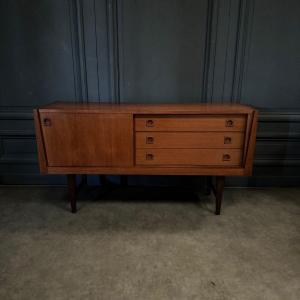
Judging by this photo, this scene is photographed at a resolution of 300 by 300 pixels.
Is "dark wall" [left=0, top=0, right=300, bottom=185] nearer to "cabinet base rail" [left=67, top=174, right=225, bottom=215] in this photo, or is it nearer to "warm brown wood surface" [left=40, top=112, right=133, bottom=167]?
"warm brown wood surface" [left=40, top=112, right=133, bottom=167]

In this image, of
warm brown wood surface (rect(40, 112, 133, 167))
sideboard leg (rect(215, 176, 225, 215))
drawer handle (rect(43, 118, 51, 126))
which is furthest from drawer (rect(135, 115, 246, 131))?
drawer handle (rect(43, 118, 51, 126))

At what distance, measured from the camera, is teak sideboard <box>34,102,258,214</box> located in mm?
1671

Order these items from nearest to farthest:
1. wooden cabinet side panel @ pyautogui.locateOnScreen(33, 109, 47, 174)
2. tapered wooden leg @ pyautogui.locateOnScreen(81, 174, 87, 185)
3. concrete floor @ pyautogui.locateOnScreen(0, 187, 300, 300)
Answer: concrete floor @ pyautogui.locateOnScreen(0, 187, 300, 300) → wooden cabinet side panel @ pyautogui.locateOnScreen(33, 109, 47, 174) → tapered wooden leg @ pyautogui.locateOnScreen(81, 174, 87, 185)

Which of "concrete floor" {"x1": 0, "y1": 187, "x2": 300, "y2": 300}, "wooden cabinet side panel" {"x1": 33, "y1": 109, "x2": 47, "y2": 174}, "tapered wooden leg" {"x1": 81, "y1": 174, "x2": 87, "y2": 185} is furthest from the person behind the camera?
"tapered wooden leg" {"x1": 81, "y1": 174, "x2": 87, "y2": 185}

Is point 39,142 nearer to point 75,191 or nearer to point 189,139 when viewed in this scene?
point 75,191

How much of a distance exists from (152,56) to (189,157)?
3.27 ft

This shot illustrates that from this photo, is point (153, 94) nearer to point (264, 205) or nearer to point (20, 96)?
point (20, 96)

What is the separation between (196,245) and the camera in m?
1.58

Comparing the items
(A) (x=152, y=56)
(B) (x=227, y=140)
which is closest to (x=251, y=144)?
(B) (x=227, y=140)

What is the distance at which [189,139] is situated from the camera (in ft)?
5.67

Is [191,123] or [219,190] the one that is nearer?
[191,123]

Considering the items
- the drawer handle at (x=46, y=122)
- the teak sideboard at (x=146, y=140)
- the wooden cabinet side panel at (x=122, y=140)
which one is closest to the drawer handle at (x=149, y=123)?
the teak sideboard at (x=146, y=140)

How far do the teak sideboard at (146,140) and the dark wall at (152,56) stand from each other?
58 centimetres

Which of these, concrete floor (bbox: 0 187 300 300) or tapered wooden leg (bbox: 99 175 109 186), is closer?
concrete floor (bbox: 0 187 300 300)
